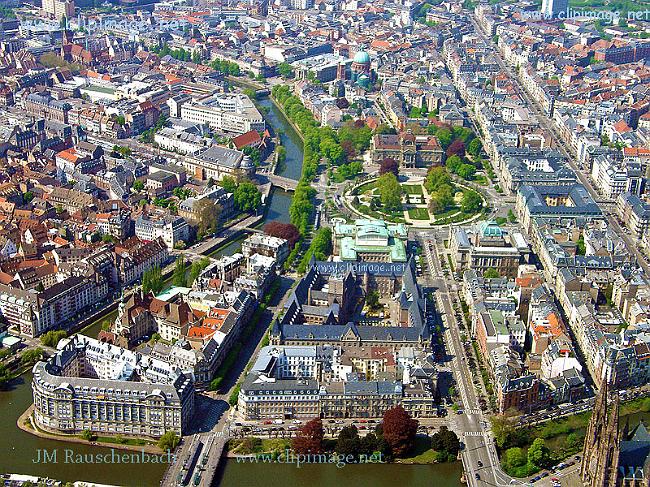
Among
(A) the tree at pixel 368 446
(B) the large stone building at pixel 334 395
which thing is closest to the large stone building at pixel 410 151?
(B) the large stone building at pixel 334 395

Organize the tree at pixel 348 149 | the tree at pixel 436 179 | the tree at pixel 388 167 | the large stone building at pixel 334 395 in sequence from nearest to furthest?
the large stone building at pixel 334 395 < the tree at pixel 436 179 < the tree at pixel 388 167 < the tree at pixel 348 149

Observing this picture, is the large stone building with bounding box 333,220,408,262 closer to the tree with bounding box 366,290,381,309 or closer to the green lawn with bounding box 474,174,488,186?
the tree with bounding box 366,290,381,309

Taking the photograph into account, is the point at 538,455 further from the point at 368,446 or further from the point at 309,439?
the point at 309,439

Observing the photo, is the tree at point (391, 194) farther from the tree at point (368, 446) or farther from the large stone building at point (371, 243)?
the tree at point (368, 446)

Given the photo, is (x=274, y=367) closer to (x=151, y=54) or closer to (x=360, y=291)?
(x=360, y=291)

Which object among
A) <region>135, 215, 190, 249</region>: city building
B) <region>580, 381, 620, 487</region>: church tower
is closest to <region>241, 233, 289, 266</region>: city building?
<region>135, 215, 190, 249</region>: city building

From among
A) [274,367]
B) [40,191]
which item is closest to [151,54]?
[40,191]
